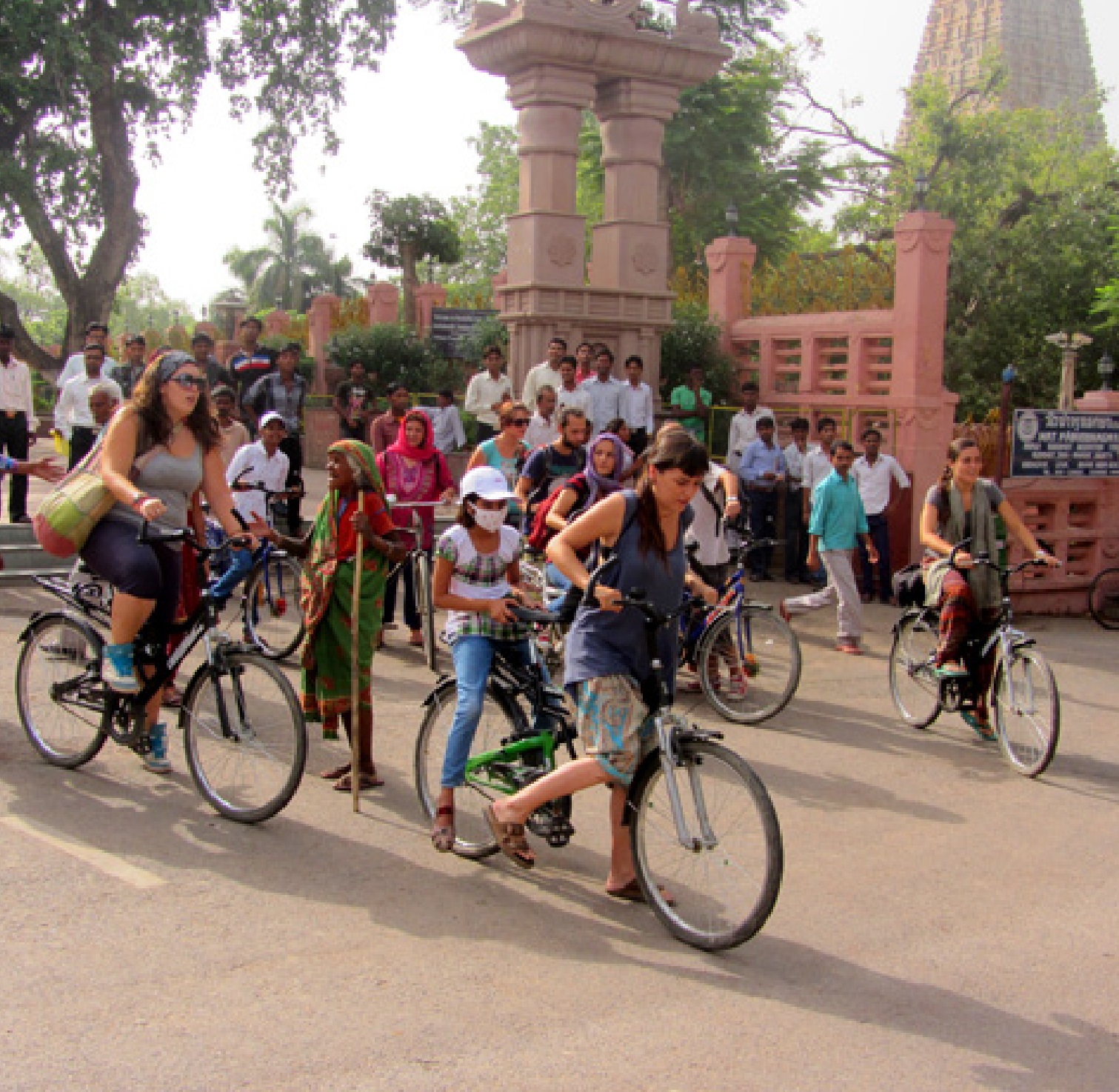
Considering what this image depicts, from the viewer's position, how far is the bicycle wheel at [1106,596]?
14.3 meters

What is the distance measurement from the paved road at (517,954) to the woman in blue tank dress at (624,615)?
632 millimetres

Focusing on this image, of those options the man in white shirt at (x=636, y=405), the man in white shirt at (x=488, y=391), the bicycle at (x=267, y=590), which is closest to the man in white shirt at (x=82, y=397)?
the bicycle at (x=267, y=590)

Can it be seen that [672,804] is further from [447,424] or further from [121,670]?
[447,424]

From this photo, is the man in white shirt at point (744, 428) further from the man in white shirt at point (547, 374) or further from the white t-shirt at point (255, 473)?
the white t-shirt at point (255, 473)

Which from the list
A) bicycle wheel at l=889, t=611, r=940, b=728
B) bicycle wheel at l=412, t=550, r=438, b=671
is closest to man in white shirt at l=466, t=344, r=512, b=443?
bicycle wheel at l=412, t=550, r=438, b=671

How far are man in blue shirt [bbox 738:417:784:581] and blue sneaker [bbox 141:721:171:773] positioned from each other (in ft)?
30.0

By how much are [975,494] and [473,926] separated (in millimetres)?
4681

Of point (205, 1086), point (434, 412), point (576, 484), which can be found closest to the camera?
point (205, 1086)

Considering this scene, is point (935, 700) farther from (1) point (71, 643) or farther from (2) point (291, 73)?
(2) point (291, 73)

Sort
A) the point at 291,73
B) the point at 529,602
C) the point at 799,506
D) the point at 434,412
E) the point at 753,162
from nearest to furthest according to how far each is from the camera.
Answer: the point at 529,602
the point at 799,506
the point at 434,412
the point at 291,73
the point at 753,162

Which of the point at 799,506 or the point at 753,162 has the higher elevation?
the point at 753,162

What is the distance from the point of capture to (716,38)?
17.7 m

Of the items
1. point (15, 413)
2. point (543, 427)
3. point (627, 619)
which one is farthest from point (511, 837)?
point (15, 413)

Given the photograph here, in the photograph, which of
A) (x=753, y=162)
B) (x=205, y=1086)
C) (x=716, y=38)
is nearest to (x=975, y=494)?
(x=205, y=1086)
